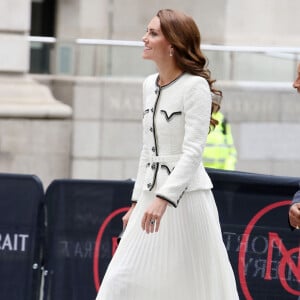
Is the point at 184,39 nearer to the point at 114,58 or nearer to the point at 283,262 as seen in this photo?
the point at 283,262

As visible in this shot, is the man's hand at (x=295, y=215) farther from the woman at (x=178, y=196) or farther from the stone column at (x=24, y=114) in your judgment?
the stone column at (x=24, y=114)

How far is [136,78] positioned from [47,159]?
5.24 ft

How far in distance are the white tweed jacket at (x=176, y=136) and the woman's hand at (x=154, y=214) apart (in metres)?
0.04

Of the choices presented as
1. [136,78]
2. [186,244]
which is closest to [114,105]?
[136,78]

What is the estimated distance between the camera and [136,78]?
15992 millimetres

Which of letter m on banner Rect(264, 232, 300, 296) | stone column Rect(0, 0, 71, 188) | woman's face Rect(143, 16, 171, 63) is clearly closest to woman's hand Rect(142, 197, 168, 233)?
woman's face Rect(143, 16, 171, 63)

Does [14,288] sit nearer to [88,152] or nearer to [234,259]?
[234,259]

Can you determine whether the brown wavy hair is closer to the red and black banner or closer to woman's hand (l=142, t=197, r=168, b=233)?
woman's hand (l=142, t=197, r=168, b=233)

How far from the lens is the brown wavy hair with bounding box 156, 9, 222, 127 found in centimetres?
645

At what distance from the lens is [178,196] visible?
20.7 feet

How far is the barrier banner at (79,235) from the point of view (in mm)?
8789

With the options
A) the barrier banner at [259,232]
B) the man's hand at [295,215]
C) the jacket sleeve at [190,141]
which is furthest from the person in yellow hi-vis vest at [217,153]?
the man's hand at [295,215]

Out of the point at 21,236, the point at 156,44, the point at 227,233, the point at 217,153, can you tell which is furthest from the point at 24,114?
the point at 156,44

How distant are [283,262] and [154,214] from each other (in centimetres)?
230
